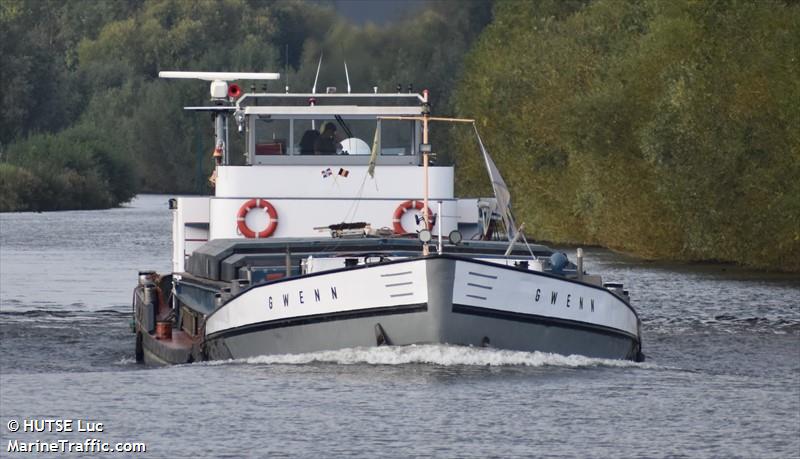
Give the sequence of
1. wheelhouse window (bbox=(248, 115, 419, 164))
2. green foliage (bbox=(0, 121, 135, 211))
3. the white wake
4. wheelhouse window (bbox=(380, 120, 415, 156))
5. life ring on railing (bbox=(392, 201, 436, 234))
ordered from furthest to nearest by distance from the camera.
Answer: green foliage (bbox=(0, 121, 135, 211))
wheelhouse window (bbox=(380, 120, 415, 156))
wheelhouse window (bbox=(248, 115, 419, 164))
life ring on railing (bbox=(392, 201, 436, 234))
the white wake

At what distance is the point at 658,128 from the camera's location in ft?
158

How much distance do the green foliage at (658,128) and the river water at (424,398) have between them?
14.2 metres

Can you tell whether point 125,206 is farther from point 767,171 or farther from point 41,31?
point 767,171

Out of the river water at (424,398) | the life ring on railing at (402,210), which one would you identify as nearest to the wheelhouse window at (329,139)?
the life ring on railing at (402,210)

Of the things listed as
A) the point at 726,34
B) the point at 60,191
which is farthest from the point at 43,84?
the point at 726,34

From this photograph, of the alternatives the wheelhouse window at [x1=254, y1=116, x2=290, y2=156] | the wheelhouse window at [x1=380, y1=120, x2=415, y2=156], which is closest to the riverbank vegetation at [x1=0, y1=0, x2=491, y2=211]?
the wheelhouse window at [x1=380, y1=120, x2=415, y2=156]

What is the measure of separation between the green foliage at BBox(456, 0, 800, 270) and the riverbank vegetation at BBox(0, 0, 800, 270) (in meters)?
0.06

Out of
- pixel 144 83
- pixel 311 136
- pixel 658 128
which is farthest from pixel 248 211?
pixel 144 83

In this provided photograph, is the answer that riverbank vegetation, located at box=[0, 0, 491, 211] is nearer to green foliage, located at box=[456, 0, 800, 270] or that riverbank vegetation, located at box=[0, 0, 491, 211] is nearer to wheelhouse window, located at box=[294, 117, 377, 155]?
green foliage, located at box=[456, 0, 800, 270]

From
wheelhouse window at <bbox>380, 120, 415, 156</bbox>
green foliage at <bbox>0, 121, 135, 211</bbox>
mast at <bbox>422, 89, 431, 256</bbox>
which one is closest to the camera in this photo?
mast at <bbox>422, 89, 431, 256</bbox>

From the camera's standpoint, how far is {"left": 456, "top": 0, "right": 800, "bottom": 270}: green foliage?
46.0 m

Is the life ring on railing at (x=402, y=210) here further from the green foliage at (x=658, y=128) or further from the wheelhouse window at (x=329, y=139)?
the green foliage at (x=658, y=128)

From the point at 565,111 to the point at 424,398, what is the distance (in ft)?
118

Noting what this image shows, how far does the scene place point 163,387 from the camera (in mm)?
23656
